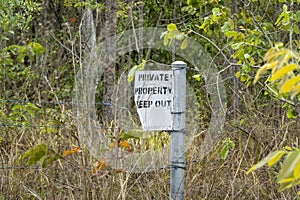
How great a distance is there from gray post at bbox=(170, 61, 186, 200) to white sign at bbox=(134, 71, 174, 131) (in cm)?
4

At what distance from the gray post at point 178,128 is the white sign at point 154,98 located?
0.12 ft

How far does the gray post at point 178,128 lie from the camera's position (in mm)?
3395

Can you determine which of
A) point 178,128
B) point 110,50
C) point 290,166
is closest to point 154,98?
point 178,128

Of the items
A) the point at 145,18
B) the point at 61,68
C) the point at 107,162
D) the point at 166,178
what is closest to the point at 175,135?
the point at 107,162

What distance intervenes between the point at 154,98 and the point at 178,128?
265 millimetres

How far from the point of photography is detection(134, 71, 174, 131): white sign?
321 cm

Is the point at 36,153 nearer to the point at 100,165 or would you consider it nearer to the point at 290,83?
the point at 100,165

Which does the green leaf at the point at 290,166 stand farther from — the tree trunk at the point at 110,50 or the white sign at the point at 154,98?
the tree trunk at the point at 110,50

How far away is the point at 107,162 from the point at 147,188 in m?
0.50

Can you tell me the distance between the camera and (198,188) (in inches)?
169

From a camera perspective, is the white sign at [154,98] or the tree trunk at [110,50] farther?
the tree trunk at [110,50]

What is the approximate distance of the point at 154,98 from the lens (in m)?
3.25

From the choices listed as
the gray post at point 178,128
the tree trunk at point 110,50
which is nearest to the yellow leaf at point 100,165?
the gray post at point 178,128

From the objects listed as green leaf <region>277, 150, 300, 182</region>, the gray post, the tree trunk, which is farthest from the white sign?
the tree trunk
